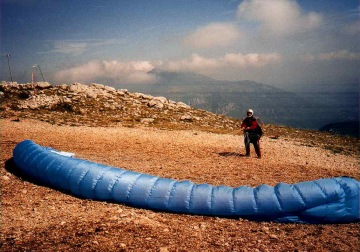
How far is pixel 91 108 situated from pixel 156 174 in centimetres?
2331

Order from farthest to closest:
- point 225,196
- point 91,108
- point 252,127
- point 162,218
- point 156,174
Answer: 1. point 91,108
2. point 252,127
3. point 156,174
4. point 225,196
5. point 162,218

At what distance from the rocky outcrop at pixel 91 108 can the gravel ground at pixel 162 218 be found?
10713 millimetres

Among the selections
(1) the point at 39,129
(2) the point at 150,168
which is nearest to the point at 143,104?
(1) the point at 39,129

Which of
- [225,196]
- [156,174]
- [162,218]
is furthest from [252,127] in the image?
[162,218]

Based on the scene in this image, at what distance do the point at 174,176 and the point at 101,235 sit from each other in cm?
488

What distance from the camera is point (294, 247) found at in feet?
20.7

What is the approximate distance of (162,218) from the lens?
25.3ft

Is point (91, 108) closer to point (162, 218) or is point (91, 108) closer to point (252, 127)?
point (252, 127)

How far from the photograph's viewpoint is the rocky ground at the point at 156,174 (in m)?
6.42

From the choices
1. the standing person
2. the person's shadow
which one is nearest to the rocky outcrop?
the person's shadow

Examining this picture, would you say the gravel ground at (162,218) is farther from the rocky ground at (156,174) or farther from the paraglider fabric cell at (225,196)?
the paraglider fabric cell at (225,196)

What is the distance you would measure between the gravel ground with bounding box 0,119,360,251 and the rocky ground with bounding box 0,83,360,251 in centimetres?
3

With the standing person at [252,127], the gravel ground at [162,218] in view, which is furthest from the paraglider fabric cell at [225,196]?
the standing person at [252,127]

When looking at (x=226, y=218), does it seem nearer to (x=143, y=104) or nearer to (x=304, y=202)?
(x=304, y=202)
